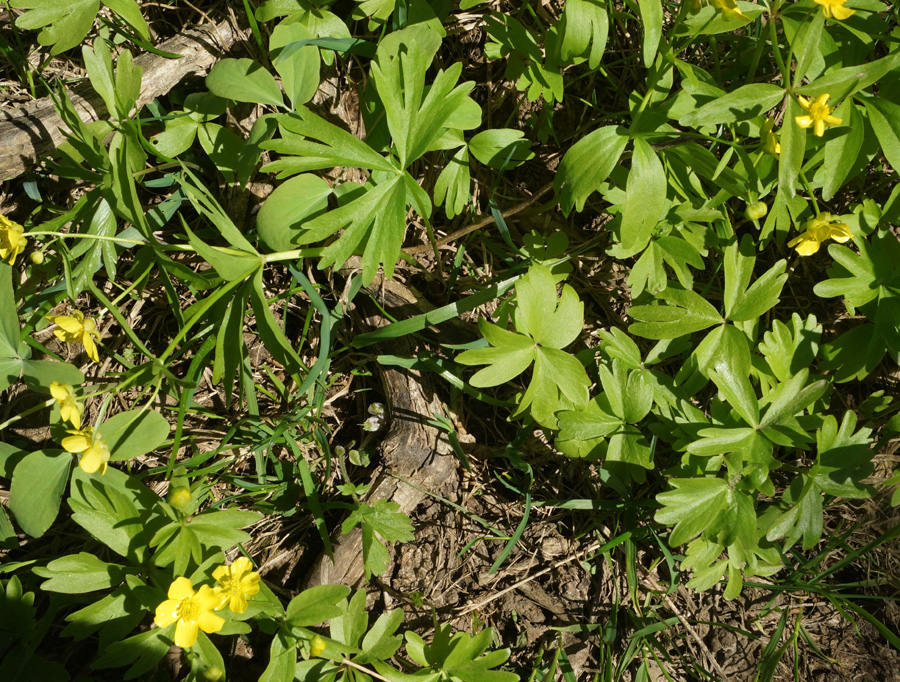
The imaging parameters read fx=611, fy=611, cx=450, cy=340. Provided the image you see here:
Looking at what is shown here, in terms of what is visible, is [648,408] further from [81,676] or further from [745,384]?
[81,676]

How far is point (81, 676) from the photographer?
2.04 meters

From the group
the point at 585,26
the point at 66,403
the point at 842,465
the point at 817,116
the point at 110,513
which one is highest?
the point at 585,26

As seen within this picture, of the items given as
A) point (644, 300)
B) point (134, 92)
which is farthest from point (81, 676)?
point (644, 300)

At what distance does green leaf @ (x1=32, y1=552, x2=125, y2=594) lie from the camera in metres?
1.74

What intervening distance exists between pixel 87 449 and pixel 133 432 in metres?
0.23

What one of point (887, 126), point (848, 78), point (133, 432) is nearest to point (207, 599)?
point (133, 432)

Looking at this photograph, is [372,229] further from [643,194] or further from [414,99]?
[643,194]

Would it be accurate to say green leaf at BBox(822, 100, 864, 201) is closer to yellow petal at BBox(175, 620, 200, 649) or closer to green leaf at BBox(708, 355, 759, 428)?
green leaf at BBox(708, 355, 759, 428)

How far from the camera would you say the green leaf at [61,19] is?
1.87m

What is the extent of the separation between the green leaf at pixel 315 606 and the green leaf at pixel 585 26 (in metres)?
1.71

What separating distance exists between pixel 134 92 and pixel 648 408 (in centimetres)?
188

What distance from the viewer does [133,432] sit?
179cm

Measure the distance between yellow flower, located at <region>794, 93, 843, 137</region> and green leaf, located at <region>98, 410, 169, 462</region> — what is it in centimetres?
194

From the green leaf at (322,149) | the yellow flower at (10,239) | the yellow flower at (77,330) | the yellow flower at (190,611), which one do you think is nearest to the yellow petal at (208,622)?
the yellow flower at (190,611)
